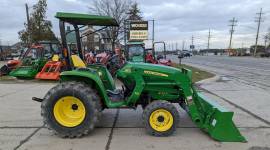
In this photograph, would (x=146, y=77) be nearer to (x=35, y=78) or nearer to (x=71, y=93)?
(x=71, y=93)

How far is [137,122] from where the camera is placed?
6.79 m

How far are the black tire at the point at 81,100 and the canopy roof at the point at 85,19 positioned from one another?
122 cm

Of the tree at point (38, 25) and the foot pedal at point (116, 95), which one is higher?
the tree at point (38, 25)

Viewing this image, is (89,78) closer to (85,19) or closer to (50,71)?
(85,19)

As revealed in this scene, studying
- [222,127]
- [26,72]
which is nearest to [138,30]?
[26,72]

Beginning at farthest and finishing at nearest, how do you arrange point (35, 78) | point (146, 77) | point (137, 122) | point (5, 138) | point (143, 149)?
point (35, 78), point (137, 122), point (146, 77), point (5, 138), point (143, 149)

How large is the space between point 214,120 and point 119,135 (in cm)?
173

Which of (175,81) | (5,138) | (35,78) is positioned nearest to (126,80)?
(175,81)

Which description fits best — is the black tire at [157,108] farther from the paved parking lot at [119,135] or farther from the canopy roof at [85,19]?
the canopy roof at [85,19]

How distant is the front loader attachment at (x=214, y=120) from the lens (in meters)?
5.47

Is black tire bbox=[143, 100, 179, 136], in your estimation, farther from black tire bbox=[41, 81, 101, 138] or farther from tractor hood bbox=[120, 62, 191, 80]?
black tire bbox=[41, 81, 101, 138]

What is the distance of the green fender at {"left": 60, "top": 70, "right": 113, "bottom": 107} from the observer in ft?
19.1

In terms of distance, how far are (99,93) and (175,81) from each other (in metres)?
1.46

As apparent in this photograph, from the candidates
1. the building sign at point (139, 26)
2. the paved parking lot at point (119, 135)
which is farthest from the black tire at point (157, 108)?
the building sign at point (139, 26)
